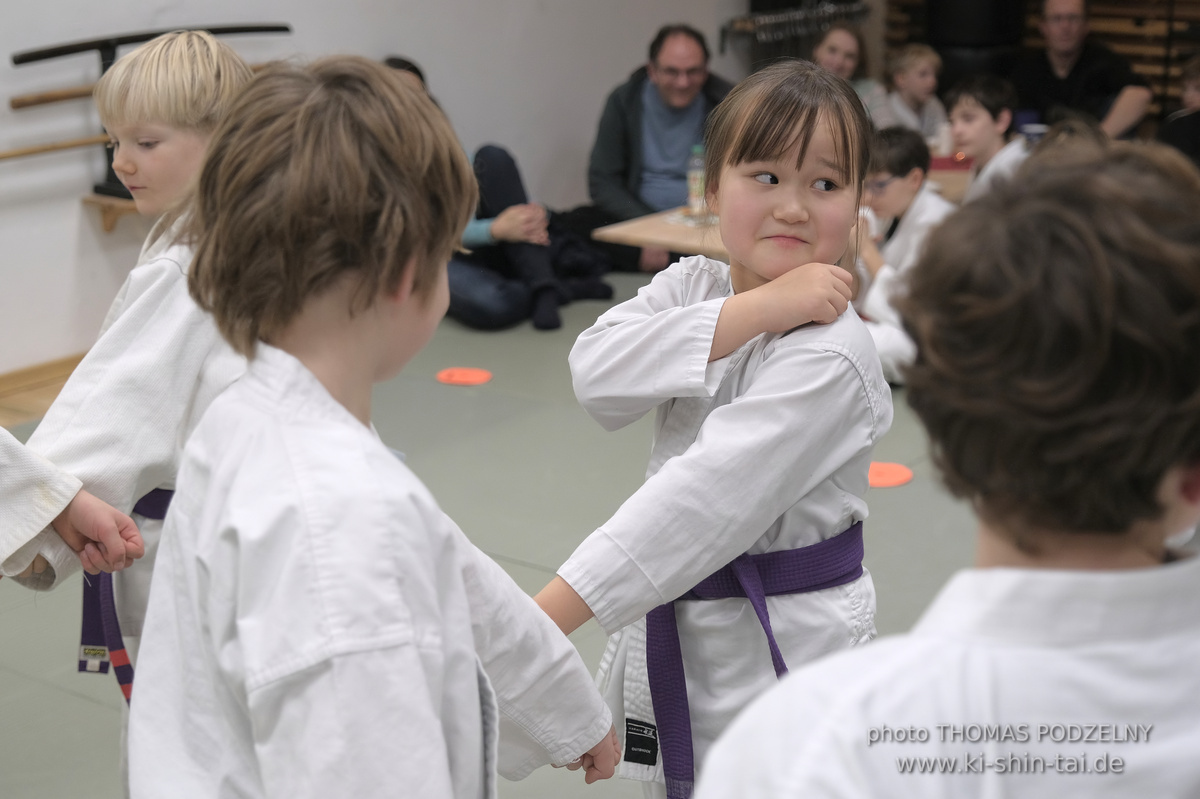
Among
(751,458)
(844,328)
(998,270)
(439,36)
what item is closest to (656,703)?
(751,458)

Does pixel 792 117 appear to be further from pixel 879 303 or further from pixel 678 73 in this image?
pixel 678 73

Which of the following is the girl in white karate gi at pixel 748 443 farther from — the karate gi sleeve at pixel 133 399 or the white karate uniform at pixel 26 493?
the white karate uniform at pixel 26 493

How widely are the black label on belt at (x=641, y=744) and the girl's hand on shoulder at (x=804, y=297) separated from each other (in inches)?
19.9

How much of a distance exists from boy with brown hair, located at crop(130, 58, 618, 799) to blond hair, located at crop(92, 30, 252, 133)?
752 millimetres

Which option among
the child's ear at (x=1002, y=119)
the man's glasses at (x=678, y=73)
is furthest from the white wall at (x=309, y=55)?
the child's ear at (x=1002, y=119)

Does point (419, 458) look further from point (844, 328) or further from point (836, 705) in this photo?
point (836, 705)

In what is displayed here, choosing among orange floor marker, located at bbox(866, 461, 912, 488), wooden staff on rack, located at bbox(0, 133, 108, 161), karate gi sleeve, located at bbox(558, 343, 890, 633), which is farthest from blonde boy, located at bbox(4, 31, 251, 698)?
wooden staff on rack, located at bbox(0, 133, 108, 161)

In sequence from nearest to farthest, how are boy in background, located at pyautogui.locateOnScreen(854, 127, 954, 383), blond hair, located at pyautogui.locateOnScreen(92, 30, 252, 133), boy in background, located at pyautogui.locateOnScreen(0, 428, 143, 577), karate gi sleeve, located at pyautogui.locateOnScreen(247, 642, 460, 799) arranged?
karate gi sleeve, located at pyautogui.locateOnScreen(247, 642, 460, 799), boy in background, located at pyautogui.locateOnScreen(0, 428, 143, 577), blond hair, located at pyautogui.locateOnScreen(92, 30, 252, 133), boy in background, located at pyautogui.locateOnScreen(854, 127, 954, 383)

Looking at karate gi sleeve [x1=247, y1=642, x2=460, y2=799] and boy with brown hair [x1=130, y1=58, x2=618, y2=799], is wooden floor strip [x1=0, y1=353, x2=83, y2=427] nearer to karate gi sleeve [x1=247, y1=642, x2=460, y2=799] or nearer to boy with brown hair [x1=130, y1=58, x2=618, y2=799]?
boy with brown hair [x1=130, y1=58, x2=618, y2=799]

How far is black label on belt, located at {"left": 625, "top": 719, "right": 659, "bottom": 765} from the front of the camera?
144cm

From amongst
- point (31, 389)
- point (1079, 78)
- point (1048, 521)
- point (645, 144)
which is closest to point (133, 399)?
point (1048, 521)

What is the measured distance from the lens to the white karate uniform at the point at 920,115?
690 centimetres

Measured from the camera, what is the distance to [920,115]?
714 centimetres

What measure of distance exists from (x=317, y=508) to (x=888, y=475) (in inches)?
110
